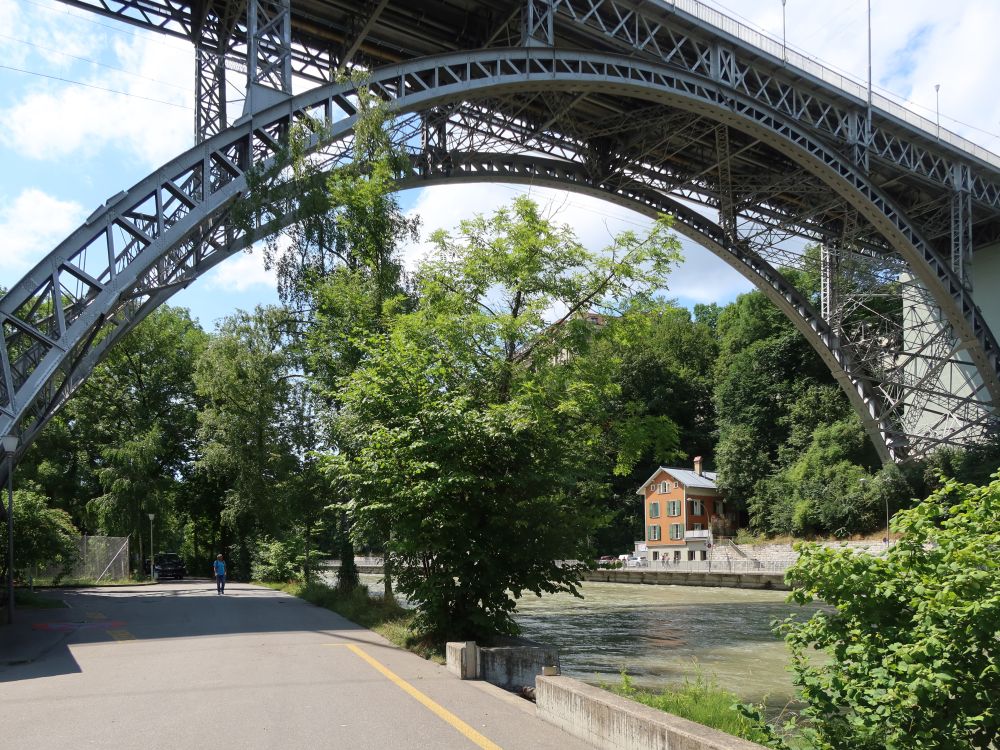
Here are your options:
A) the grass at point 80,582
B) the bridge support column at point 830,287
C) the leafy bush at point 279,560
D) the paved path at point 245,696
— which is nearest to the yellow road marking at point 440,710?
the paved path at point 245,696

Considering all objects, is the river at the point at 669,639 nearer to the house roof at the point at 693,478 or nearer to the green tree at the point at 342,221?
the green tree at the point at 342,221

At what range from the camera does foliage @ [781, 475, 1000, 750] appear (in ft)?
16.8

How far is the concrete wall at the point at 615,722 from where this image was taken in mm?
5445

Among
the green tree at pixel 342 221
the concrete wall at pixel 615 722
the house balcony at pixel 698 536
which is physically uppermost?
the green tree at pixel 342 221

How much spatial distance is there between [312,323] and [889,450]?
30816mm

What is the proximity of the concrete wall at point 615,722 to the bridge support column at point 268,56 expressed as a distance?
14.2 meters

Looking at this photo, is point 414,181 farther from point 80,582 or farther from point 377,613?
point 80,582

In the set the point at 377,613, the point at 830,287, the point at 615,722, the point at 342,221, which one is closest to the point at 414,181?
the point at 342,221

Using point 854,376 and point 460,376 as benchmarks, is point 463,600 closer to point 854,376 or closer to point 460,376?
point 460,376

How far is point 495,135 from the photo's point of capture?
27859 mm

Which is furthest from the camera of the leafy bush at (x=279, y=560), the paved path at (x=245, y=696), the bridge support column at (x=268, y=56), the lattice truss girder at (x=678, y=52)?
the leafy bush at (x=279, y=560)

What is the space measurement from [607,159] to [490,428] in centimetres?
2403

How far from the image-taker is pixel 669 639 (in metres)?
20.5

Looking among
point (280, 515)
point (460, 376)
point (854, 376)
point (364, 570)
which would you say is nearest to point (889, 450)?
point (854, 376)
